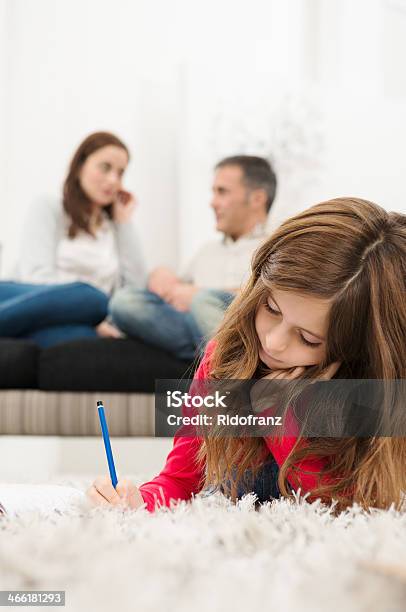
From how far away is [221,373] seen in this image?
2.60 feet

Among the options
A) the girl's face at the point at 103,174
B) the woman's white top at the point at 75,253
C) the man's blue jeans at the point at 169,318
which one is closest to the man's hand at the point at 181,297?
the man's blue jeans at the point at 169,318

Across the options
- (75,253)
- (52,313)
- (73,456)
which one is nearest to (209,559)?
(73,456)

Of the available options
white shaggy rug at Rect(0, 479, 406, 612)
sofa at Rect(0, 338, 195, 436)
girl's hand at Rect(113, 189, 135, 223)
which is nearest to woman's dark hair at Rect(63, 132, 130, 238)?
girl's hand at Rect(113, 189, 135, 223)

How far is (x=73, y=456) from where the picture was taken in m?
1.35

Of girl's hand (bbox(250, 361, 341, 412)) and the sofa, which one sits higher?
girl's hand (bbox(250, 361, 341, 412))

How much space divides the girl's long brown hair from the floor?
436mm

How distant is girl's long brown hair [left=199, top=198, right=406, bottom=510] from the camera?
0.72 m

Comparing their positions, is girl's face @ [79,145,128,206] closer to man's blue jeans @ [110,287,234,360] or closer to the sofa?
man's blue jeans @ [110,287,234,360]

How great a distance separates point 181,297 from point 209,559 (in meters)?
1.38

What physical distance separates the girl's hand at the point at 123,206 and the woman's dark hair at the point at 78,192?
0.12m

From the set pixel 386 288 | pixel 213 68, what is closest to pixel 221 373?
pixel 386 288

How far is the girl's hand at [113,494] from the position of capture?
0.65 m

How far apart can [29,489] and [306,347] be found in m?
0.31

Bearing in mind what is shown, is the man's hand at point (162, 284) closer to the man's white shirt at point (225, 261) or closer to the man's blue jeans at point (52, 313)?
the man's white shirt at point (225, 261)
